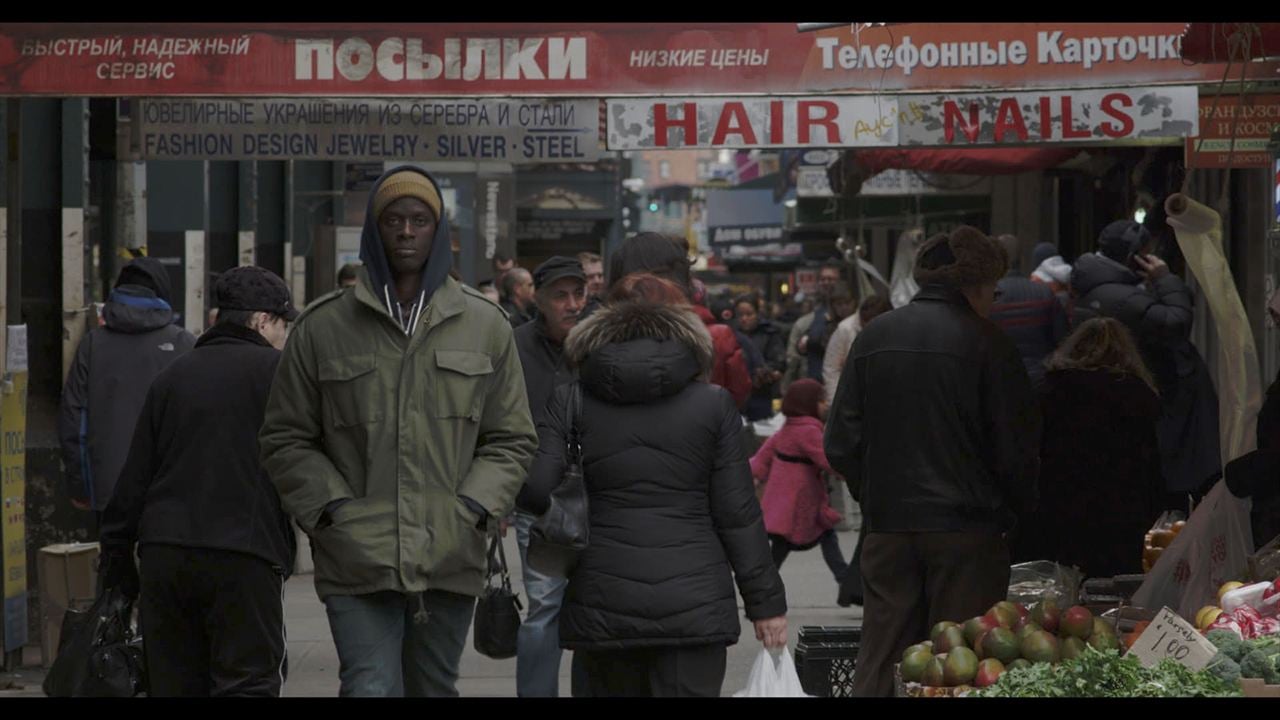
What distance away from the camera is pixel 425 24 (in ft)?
27.9

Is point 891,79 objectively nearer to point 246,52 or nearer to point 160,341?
point 246,52

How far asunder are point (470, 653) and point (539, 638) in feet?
10.3

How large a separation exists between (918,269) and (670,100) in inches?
72.7

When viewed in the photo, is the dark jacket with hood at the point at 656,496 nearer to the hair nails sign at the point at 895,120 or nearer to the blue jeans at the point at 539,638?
the blue jeans at the point at 539,638

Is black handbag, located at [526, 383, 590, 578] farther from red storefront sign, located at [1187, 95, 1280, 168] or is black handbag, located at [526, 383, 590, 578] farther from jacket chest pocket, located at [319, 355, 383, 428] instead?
red storefront sign, located at [1187, 95, 1280, 168]

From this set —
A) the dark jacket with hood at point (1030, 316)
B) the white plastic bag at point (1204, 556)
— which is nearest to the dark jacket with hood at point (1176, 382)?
the dark jacket with hood at point (1030, 316)

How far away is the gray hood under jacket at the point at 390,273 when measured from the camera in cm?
→ 559

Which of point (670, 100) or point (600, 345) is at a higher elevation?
point (670, 100)

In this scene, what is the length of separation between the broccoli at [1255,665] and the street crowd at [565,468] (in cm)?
145

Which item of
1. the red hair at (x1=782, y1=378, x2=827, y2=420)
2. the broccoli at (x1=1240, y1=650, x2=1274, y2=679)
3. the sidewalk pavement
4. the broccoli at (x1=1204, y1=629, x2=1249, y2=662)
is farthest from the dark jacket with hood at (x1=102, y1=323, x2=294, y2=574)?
the red hair at (x1=782, y1=378, x2=827, y2=420)

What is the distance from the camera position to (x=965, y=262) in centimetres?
711

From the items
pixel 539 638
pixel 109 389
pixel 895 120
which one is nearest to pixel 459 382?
pixel 539 638

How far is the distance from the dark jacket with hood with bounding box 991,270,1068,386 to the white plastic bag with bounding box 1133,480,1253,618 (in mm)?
3502

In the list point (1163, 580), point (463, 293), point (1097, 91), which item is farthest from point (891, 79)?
point (463, 293)
